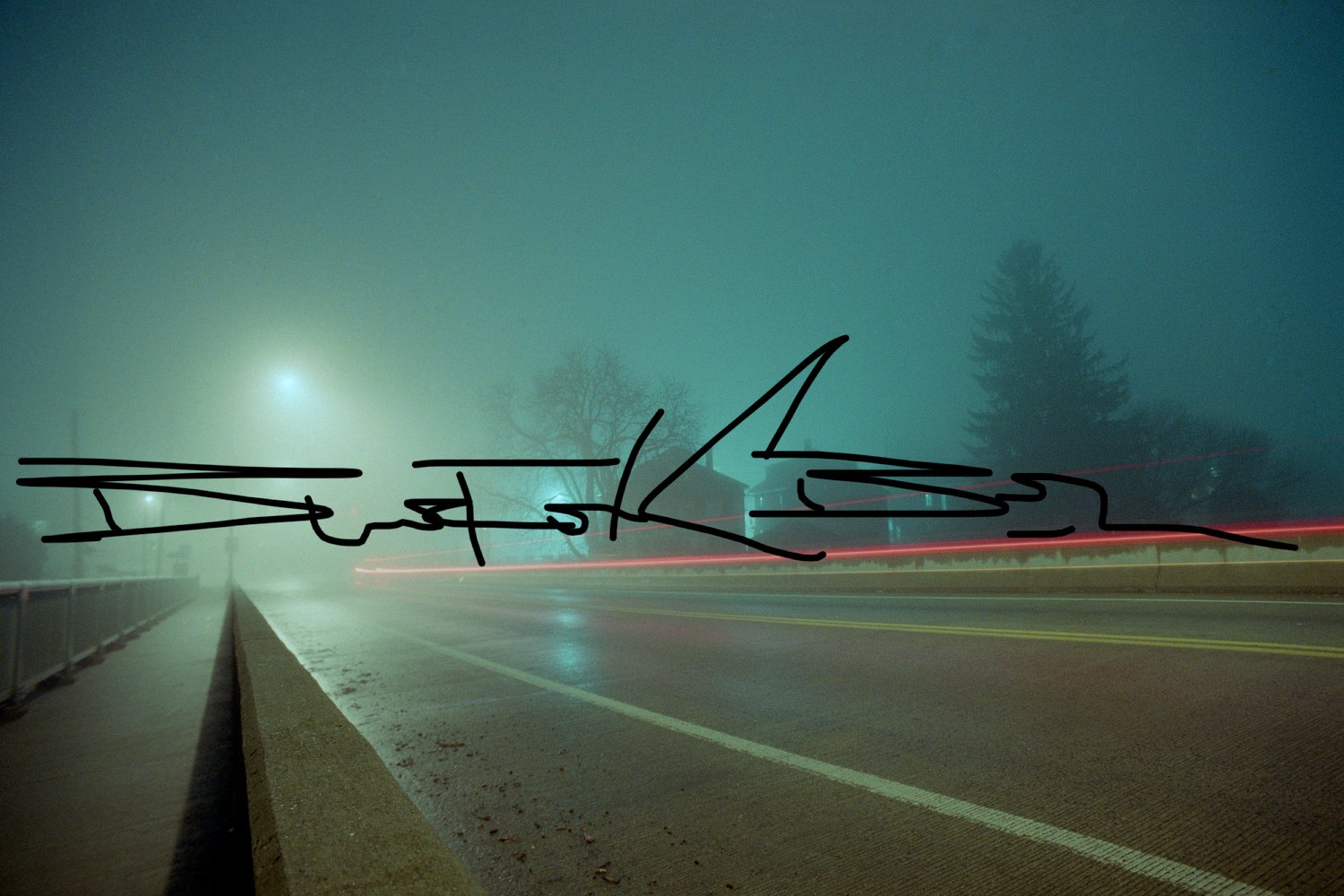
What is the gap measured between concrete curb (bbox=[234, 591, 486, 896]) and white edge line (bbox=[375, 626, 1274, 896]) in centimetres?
214

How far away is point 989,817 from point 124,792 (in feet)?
16.3

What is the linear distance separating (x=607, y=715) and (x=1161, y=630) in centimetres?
662

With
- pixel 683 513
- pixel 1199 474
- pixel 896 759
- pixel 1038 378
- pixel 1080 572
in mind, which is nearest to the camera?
pixel 896 759

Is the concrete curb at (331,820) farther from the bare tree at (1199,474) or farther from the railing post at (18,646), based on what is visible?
the bare tree at (1199,474)

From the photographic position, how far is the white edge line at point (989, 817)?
2.59 m

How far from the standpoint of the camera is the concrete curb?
7.43 ft

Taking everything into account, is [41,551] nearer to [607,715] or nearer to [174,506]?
[607,715]

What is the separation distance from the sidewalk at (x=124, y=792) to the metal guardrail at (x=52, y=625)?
344 mm

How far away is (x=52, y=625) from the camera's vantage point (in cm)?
885

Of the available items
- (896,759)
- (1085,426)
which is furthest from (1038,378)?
(896,759)

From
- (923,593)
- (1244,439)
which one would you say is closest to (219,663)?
(923,593)

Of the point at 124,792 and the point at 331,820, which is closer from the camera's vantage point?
the point at 331,820

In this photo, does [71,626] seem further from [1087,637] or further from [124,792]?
[1087,637]

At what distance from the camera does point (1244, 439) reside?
56188 millimetres
